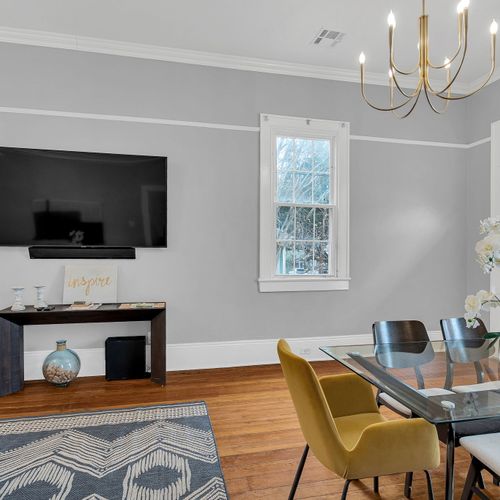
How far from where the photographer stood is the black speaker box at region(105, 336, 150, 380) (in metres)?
3.65

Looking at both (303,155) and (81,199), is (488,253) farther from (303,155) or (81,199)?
(81,199)

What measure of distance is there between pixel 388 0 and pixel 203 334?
134 inches

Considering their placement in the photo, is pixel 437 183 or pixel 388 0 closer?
pixel 388 0

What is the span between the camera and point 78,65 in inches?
149

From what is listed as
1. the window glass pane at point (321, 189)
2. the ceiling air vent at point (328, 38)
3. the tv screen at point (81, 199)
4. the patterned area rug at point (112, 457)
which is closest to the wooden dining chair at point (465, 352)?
the patterned area rug at point (112, 457)

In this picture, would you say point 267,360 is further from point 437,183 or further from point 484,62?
point 484,62

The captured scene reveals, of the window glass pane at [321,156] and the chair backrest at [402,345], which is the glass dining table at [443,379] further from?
the window glass pane at [321,156]

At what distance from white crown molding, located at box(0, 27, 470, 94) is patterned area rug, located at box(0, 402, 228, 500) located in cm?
331

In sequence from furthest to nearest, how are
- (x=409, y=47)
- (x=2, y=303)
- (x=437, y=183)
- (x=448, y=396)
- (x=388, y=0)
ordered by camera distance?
(x=437, y=183) → (x=409, y=47) → (x=2, y=303) → (x=388, y=0) → (x=448, y=396)

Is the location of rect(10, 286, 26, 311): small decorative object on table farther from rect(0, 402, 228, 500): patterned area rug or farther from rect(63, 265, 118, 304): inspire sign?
rect(0, 402, 228, 500): patterned area rug

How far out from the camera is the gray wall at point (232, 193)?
3732 millimetres

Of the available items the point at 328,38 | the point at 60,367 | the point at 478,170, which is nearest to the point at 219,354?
the point at 60,367

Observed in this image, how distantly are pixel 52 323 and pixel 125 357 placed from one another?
72 centimetres

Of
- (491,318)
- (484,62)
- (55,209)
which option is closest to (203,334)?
(55,209)
